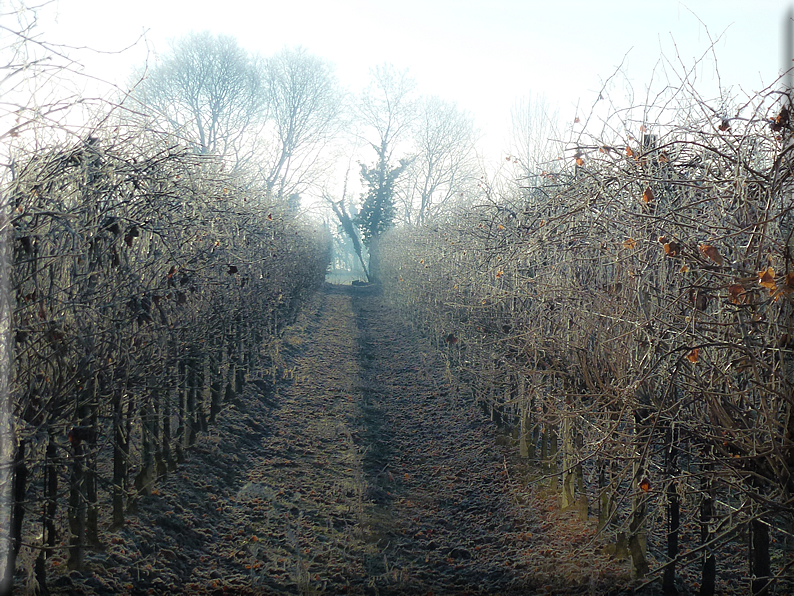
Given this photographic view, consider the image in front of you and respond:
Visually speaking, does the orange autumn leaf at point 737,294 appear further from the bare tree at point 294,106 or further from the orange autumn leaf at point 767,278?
the bare tree at point 294,106

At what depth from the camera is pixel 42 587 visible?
2.98m

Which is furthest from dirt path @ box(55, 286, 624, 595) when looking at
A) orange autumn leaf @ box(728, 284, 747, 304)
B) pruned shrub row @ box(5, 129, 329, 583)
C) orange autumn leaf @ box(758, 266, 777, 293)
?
orange autumn leaf @ box(758, 266, 777, 293)

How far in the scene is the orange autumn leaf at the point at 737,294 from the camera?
199 centimetres

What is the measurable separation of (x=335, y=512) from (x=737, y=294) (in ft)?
12.0

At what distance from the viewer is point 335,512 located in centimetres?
465

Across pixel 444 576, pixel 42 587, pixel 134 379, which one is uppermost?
pixel 134 379

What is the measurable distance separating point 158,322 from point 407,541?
2598 mm

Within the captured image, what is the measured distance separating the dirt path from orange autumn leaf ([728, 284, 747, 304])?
7.57 feet

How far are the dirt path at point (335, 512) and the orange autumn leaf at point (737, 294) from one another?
2.31 m

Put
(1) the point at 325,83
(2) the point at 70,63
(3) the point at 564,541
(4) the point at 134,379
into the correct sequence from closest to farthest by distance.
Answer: (2) the point at 70,63, (4) the point at 134,379, (3) the point at 564,541, (1) the point at 325,83

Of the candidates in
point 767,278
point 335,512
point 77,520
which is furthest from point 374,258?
point 767,278

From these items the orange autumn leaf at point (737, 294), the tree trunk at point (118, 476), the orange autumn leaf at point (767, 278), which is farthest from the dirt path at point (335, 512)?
the orange autumn leaf at point (767, 278)

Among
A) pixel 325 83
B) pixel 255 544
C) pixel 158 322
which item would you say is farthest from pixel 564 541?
pixel 325 83

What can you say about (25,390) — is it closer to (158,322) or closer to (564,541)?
(158,322)
